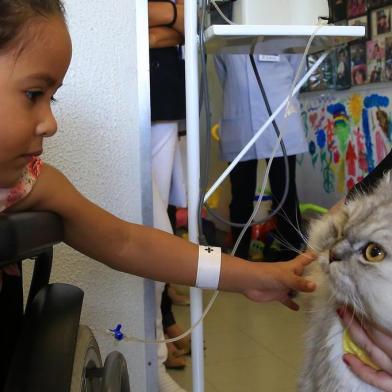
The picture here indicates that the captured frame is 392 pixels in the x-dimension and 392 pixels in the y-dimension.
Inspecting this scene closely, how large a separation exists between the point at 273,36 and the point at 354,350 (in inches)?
21.6

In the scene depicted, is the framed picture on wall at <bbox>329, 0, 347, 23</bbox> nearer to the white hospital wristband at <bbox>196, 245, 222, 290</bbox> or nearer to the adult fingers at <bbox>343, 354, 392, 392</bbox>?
the white hospital wristband at <bbox>196, 245, 222, 290</bbox>

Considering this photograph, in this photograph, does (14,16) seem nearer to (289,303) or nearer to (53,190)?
(53,190)

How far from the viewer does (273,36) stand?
0.93 metres

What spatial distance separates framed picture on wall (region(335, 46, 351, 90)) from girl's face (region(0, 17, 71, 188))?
94.4 inches

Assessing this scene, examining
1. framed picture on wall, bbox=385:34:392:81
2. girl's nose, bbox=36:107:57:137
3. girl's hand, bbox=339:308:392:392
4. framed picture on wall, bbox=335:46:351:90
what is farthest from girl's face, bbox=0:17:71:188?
framed picture on wall, bbox=335:46:351:90

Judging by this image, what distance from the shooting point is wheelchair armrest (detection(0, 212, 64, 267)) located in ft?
1.47

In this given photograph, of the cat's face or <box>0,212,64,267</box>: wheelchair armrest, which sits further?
the cat's face

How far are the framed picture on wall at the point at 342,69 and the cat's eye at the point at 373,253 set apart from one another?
229 cm

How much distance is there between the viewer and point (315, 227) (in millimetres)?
815

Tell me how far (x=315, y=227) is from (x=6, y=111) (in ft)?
1.60

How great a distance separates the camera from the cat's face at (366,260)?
638mm

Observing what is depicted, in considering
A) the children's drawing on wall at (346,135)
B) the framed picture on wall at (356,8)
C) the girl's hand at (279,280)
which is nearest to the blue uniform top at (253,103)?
the children's drawing on wall at (346,135)

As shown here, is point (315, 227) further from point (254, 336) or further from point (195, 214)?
point (254, 336)

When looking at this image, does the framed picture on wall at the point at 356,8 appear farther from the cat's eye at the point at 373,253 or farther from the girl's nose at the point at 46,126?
the girl's nose at the point at 46,126
